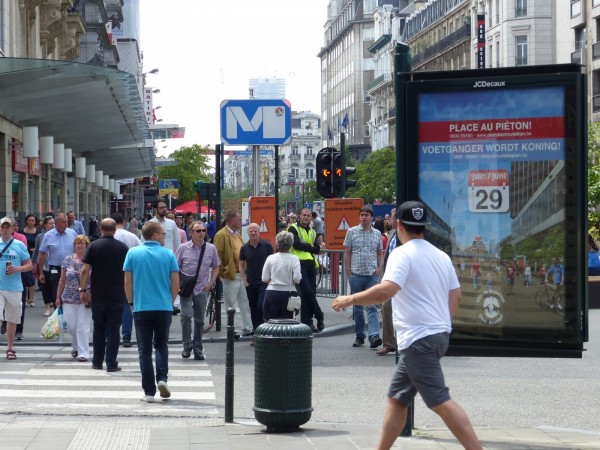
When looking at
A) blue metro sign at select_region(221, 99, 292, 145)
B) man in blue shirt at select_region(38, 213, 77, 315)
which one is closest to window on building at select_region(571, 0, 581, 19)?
man in blue shirt at select_region(38, 213, 77, 315)

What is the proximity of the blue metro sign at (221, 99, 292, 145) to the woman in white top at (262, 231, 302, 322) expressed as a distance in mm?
3012

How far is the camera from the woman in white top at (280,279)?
1577 cm

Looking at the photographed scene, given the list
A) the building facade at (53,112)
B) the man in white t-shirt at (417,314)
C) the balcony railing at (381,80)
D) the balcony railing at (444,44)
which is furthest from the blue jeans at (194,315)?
the balcony railing at (381,80)

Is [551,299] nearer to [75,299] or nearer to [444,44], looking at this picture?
[75,299]

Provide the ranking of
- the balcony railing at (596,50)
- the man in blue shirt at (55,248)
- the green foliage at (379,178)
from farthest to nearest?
the green foliage at (379,178) → the balcony railing at (596,50) → the man in blue shirt at (55,248)

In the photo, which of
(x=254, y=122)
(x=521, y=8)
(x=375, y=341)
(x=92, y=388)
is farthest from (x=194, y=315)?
(x=521, y=8)

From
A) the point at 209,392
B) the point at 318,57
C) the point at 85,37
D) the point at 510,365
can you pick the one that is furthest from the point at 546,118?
the point at 318,57

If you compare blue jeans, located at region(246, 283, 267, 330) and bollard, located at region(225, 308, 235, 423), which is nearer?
bollard, located at region(225, 308, 235, 423)

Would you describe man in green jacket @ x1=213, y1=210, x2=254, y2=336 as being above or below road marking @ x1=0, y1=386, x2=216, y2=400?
above

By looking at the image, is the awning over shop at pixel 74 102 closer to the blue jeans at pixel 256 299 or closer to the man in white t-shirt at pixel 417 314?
the blue jeans at pixel 256 299

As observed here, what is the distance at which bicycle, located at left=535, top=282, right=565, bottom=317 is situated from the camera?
9.55 meters

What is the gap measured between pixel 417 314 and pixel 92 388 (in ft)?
20.3

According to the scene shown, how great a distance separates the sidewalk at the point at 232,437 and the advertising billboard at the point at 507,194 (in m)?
0.77

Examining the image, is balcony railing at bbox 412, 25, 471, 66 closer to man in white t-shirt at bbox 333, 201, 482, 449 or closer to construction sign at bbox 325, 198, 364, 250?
construction sign at bbox 325, 198, 364, 250
